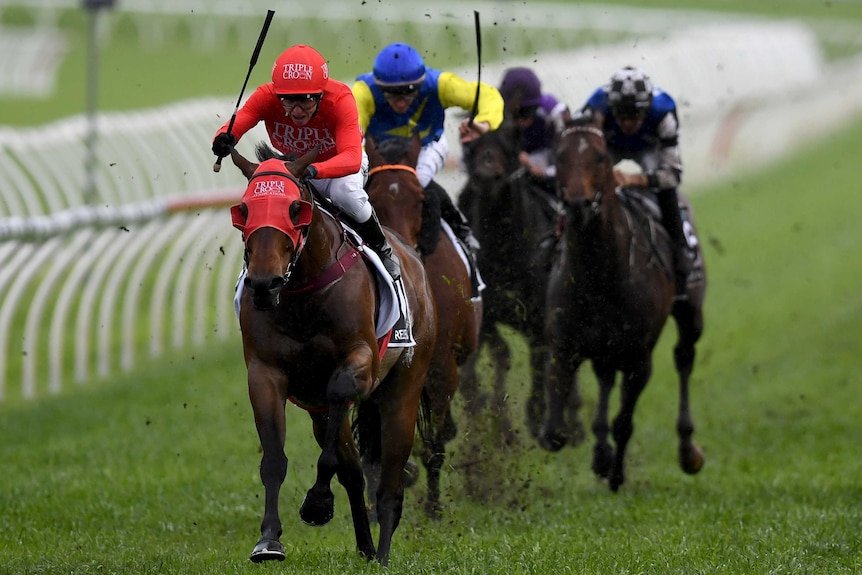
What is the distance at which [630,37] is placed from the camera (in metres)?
31.6

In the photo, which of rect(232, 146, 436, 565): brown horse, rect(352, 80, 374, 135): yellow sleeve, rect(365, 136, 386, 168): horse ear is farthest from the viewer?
rect(352, 80, 374, 135): yellow sleeve

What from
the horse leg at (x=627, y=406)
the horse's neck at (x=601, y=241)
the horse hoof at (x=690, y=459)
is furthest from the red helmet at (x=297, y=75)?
the horse hoof at (x=690, y=459)

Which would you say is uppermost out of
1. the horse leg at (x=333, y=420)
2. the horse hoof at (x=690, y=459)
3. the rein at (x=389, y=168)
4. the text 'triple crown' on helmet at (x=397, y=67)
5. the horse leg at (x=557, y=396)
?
the text 'triple crown' on helmet at (x=397, y=67)

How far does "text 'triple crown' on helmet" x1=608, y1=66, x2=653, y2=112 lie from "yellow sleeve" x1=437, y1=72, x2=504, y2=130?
92 cm

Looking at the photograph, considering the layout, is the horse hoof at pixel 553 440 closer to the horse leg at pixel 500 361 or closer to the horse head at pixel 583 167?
the horse leg at pixel 500 361

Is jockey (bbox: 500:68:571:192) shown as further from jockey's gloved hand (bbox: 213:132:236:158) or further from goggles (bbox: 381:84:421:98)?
jockey's gloved hand (bbox: 213:132:236:158)

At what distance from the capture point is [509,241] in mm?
8609

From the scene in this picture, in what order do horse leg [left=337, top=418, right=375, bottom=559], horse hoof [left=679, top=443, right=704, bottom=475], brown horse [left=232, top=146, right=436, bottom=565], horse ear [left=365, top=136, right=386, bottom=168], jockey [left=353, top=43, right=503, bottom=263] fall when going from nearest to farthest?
brown horse [left=232, top=146, right=436, bottom=565] < horse leg [left=337, top=418, right=375, bottom=559] < horse ear [left=365, top=136, right=386, bottom=168] < jockey [left=353, top=43, right=503, bottom=263] < horse hoof [left=679, top=443, right=704, bottom=475]

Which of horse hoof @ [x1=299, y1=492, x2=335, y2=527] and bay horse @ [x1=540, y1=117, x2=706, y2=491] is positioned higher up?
bay horse @ [x1=540, y1=117, x2=706, y2=491]

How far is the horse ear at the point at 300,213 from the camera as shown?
5168 mm

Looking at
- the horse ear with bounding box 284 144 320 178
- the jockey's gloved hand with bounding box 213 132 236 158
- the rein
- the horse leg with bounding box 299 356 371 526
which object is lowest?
the horse leg with bounding box 299 356 371 526

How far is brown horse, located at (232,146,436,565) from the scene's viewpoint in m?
5.09

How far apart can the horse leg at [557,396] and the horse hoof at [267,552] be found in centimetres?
304

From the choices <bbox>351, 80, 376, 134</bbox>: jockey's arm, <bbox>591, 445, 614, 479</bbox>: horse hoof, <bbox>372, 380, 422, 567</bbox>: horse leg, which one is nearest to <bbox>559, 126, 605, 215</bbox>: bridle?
<bbox>351, 80, 376, 134</bbox>: jockey's arm
